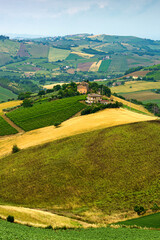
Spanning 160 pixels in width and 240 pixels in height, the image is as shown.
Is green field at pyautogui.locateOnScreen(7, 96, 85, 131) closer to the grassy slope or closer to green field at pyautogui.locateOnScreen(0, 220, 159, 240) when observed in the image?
the grassy slope

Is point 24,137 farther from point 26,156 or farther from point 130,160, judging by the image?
point 130,160

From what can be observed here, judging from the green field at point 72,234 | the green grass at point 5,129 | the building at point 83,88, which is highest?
the building at point 83,88

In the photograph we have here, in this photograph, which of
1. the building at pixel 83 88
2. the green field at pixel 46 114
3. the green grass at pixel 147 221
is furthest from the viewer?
the building at pixel 83 88

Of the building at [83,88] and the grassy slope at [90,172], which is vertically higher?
the building at [83,88]

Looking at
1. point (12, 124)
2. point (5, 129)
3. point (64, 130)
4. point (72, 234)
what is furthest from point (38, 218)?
point (12, 124)

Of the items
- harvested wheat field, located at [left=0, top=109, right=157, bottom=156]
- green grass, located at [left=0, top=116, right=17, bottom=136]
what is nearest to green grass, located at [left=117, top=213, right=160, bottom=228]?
harvested wheat field, located at [left=0, top=109, right=157, bottom=156]

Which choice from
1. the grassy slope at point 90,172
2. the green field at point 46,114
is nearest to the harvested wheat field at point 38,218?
the grassy slope at point 90,172

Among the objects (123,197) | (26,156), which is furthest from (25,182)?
(123,197)

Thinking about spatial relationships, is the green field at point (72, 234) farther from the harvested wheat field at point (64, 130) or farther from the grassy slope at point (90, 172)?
the harvested wheat field at point (64, 130)
